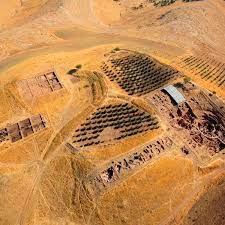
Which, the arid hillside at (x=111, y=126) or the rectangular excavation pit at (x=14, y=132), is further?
the rectangular excavation pit at (x=14, y=132)

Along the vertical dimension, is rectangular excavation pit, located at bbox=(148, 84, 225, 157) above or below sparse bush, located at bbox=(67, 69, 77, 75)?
below

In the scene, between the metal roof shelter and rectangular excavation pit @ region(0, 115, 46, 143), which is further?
the metal roof shelter

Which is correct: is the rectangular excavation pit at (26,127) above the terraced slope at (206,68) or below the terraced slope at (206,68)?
below

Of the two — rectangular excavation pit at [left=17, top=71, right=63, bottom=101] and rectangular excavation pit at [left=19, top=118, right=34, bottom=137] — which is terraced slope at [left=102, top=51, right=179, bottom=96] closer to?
rectangular excavation pit at [left=17, top=71, right=63, bottom=101]

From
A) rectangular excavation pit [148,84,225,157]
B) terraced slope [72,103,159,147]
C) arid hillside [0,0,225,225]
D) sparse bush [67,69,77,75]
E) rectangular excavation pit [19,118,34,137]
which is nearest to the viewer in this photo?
arid hillside [0,0,225,225]

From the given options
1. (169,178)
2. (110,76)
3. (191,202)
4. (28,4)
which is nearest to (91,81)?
(110,76)

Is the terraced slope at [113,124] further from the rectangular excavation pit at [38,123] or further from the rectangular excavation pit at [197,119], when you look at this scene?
the rectangular excavation pit at [38,123]

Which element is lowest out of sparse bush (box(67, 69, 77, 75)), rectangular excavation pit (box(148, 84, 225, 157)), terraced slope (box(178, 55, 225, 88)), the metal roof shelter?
rectangular excavation pit (box(148, 84, 225, 157))

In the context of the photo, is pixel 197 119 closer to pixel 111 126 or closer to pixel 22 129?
pixel 111 126

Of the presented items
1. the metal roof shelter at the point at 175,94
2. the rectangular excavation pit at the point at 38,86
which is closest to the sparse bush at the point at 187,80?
the metal roof shelter at the point at 175,94

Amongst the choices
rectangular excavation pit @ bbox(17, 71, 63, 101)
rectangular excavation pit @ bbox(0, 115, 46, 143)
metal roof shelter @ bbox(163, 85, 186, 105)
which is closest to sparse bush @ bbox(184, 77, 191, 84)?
metal roof shelter @ bbox(163, 85, 186, 105)

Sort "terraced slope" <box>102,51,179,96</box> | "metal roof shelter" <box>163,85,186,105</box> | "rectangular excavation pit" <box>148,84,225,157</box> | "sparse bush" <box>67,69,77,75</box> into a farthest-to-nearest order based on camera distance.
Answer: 1. "sparse bush" <box>67,69,77,75</box>
2. "terraced slope" <box>102,51,179,96</box>
3. "metal roof shelter" <box>163,85,186,105</box>
4. "rectangular excavation pit" <box>148,84,225,157</box>
